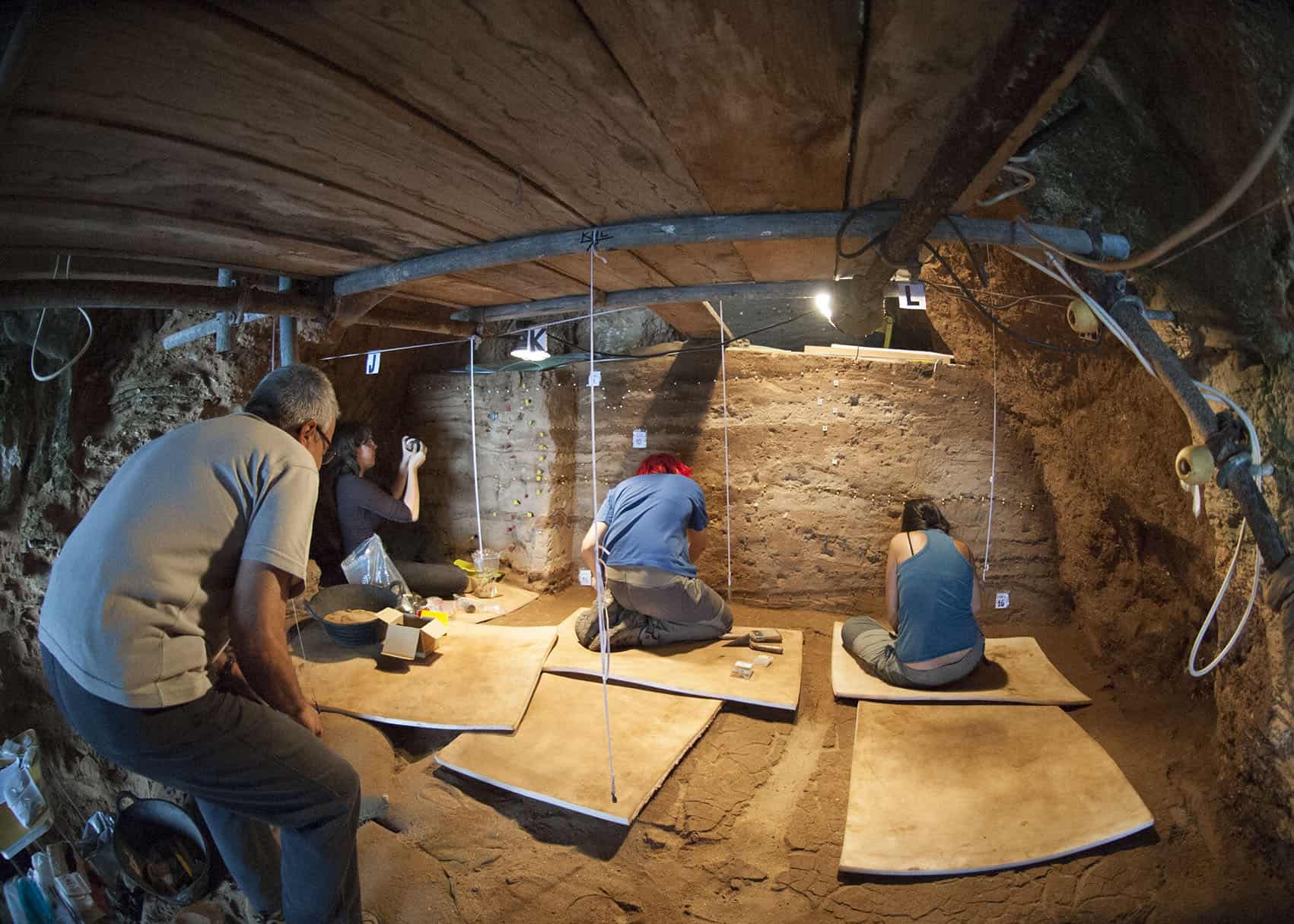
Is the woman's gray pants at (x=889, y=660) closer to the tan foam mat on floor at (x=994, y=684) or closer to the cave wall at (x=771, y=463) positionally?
the tan foam mat on floor at (x=994, y=684)

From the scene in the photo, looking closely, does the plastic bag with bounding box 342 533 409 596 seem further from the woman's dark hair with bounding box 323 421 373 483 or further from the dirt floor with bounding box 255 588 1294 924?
the dirt floor with bounding box 255 588 1294 924

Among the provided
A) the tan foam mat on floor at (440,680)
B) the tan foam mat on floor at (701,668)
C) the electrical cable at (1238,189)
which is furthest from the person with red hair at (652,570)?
the electrical cable at (1238,189)

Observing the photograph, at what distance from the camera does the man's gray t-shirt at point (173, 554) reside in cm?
163

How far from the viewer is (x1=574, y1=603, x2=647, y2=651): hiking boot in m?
4.10

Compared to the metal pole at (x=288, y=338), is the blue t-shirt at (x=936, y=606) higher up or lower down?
lower down

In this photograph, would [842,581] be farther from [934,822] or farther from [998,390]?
[934,822]

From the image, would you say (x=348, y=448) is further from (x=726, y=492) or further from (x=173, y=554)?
(x=173, y=554)

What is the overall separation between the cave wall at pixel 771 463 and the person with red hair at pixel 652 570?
0.95 m

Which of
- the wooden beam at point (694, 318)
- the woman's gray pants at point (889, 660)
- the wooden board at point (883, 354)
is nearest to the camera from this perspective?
the woman's gray pants at point (889, 660)

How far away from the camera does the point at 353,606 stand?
4.41 meters

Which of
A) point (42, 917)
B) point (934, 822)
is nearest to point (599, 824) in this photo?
point (934, 822)

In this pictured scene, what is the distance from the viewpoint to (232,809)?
180cm

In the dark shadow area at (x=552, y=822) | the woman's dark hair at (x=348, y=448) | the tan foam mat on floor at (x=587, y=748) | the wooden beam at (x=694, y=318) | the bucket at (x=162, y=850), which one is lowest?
the bucket at (x=162, y=850)

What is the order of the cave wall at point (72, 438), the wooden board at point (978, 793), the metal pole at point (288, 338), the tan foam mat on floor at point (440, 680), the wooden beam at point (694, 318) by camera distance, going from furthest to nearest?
1. the cave wall at point (72, 438)
2. the wooden beam at point (694, 318)
3. the metal pole at point (288, 338)
4. the tan foam mat on floor at point (440, 680)
5. the wooden board at point (978, 793)
